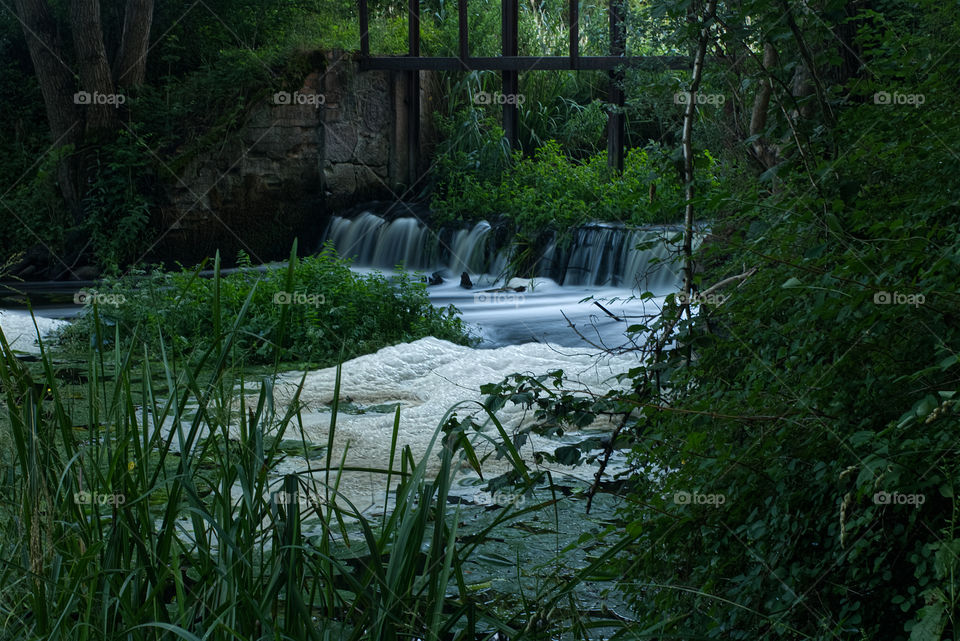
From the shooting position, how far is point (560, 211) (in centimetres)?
1165

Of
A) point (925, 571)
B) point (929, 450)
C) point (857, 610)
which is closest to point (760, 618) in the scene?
point (857, 610)

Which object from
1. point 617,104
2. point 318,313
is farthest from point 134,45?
point 318,313

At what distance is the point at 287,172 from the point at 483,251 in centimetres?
340

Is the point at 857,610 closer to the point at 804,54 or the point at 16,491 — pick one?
the point at 804,54

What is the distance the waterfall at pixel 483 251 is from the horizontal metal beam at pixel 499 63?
2.26 m

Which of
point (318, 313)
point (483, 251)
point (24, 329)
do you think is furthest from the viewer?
point (483, 251)

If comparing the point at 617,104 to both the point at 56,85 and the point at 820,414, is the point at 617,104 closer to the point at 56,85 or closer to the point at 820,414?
the point at 56,85

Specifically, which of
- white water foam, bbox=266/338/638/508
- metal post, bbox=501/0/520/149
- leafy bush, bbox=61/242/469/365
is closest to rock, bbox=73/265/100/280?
leafy bush, bbox=61/242/469/365

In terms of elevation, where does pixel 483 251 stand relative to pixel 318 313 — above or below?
above

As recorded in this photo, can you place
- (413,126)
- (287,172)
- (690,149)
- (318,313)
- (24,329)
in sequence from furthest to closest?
(413,126) → (287,172) → (24,329) → (318,313) → (690,149)

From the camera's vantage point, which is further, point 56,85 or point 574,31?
point 56,85

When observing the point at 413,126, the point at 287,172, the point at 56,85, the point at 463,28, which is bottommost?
the point at 287,172

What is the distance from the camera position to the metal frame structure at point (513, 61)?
1301cm

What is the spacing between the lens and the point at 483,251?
12.1 m
